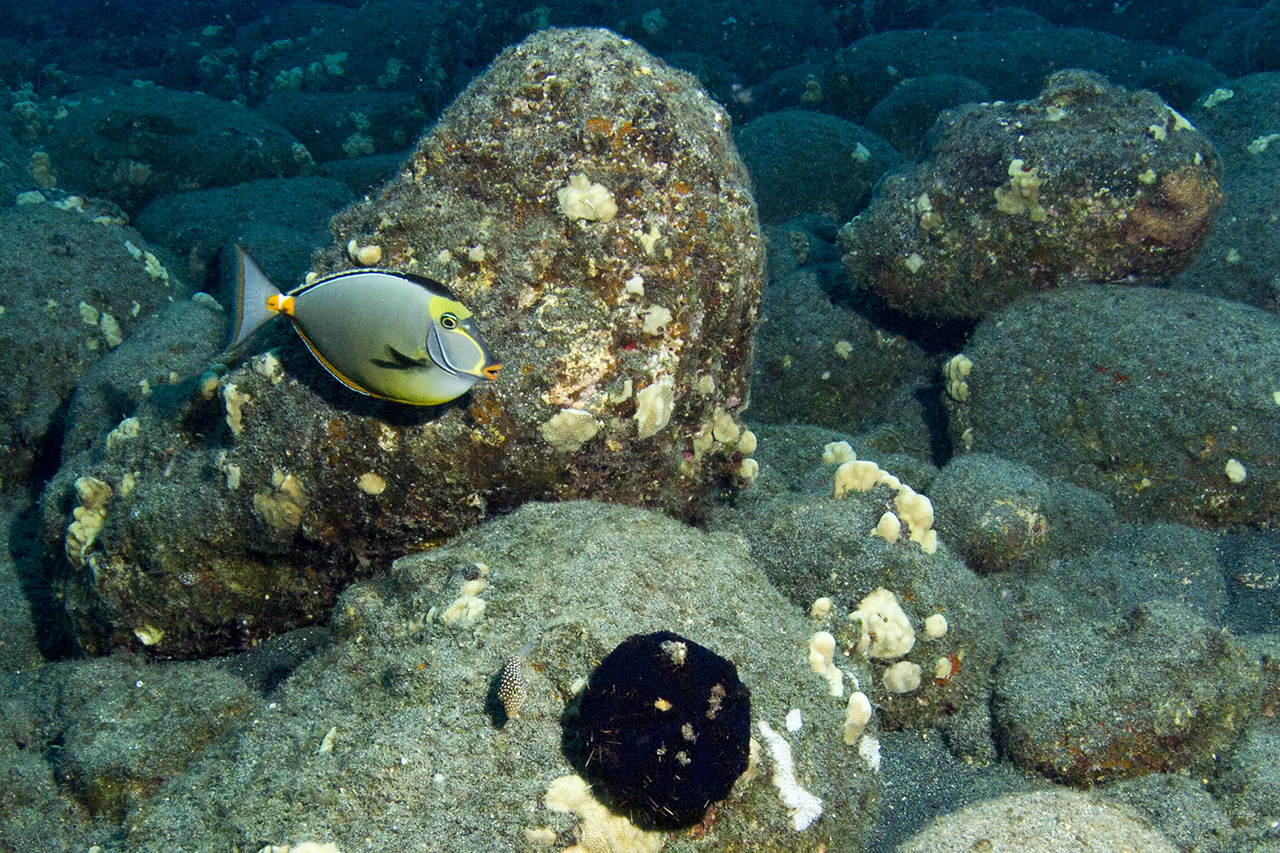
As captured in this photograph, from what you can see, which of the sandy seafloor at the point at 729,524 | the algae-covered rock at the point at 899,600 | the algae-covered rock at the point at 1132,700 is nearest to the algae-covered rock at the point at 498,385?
the sandy seafloor at the point at 729,524

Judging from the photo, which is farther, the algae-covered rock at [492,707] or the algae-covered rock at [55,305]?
the algae-covered rock at [55,305]

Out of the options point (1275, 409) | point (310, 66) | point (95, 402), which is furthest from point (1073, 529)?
point (310, 66)

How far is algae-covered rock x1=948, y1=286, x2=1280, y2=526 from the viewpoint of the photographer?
4.53 meters

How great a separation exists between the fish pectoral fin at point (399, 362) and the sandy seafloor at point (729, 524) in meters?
0.63

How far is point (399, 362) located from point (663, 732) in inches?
54.1

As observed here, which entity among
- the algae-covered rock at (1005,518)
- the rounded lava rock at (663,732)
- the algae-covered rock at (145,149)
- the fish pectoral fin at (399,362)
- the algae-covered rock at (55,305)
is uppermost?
the fish pectoral fin at (399,362)

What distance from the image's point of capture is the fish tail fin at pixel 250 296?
219cm

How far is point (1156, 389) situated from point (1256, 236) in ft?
8.00

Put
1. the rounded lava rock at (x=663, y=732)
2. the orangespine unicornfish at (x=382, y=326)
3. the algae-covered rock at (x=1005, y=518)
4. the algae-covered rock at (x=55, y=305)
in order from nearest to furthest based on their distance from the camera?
the rounded lava rock at (x=663, y=732)
the orangespine unicornfish at (x=382, y=326)
the algae-covered rock at (x=1005, y=518)
the algae-covered rock at (x=55, y=305)

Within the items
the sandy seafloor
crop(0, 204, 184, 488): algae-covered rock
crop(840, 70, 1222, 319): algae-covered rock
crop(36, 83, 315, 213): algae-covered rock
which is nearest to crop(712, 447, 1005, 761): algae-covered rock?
the sandy seafloor

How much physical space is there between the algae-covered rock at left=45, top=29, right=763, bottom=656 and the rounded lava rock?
1192 mm

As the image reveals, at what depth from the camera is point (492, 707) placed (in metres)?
2.15

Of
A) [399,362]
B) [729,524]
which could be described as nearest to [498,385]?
[399,362]

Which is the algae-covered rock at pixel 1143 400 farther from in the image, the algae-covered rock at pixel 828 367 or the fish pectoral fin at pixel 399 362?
the fish pectoral fin at pixel 399 362
